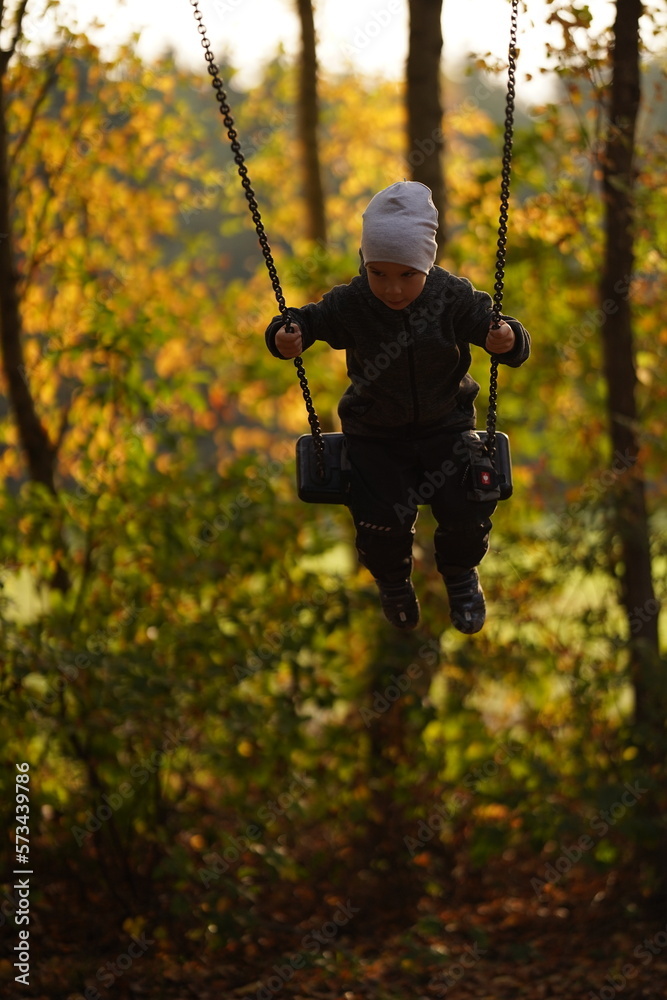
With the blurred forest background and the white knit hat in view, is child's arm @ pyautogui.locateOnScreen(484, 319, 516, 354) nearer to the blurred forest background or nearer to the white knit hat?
the white knit hat

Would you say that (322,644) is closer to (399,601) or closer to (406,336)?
(399,601)

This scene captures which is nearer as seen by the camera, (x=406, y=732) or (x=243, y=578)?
(x=243, y=578)

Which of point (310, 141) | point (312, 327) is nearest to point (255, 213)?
point (312, 327)

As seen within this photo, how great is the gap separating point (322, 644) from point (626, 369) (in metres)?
2.63

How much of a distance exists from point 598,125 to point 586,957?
4975mm

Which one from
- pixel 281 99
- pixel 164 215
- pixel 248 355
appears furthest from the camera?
pixel 281 99

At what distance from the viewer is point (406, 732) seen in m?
7.16

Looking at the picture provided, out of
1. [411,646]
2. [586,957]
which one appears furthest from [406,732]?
[586,957]

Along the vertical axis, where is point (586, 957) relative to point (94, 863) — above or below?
below

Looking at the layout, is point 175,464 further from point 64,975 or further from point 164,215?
point 164,215

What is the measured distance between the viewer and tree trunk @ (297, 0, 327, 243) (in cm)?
967

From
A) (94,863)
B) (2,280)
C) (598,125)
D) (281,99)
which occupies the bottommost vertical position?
(94,863)

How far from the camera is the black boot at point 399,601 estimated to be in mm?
3760

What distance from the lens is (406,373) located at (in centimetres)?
337
